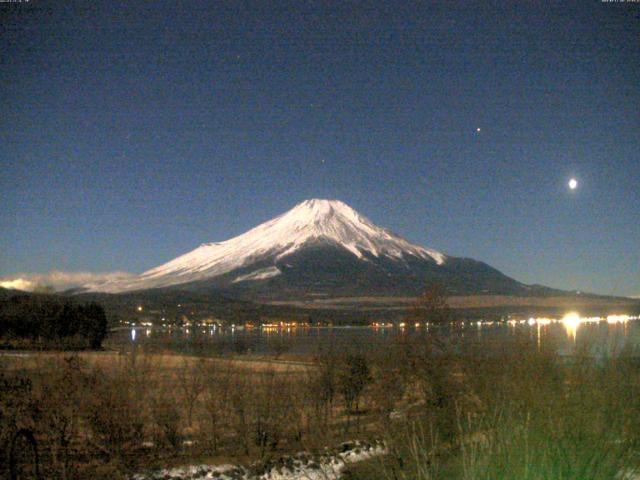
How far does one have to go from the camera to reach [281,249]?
172 metres

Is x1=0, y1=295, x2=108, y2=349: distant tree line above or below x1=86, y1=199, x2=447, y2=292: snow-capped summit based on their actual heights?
below

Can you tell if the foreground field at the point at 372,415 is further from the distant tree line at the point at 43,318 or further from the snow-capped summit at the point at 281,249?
the snow-capped summit at the point at 281,249

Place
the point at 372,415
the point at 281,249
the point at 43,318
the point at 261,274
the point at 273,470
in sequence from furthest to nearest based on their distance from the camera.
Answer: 1. the point at 281,249
2. the point at 261,274
3. the point at 43,318
4. the point at 372,415
5. the point at 273,470

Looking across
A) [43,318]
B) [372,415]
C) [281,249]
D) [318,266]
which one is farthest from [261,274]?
[372,415]

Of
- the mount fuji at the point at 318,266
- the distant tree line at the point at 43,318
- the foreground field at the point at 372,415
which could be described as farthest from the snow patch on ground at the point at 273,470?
the mount fuji at the point at 318,266

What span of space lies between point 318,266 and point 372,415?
469ft

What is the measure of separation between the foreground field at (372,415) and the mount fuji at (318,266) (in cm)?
11802

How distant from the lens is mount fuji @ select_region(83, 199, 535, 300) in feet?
474

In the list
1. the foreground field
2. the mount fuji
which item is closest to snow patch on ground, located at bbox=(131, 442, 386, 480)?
the foreground field

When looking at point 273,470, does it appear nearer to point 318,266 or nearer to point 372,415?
point 372,415

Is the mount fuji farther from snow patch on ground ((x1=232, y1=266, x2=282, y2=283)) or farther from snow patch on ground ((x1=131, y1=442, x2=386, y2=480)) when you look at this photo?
snow patch on ground ((x1=131, y1=442, x2=386, y2=480))

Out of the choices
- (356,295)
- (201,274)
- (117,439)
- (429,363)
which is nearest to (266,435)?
(117,439)

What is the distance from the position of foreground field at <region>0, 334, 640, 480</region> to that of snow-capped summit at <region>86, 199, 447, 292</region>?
444 feet

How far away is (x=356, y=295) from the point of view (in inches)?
5561
